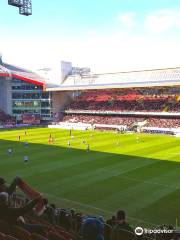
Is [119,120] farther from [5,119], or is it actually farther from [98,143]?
[5,119]

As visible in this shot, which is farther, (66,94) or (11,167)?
(66,94)

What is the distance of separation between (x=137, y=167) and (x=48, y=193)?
443 inches

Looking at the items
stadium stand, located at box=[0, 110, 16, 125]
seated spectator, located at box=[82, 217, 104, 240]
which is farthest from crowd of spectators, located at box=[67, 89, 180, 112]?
seated spectator, located at box=[82, 217, 104, 240]

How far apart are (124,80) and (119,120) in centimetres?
1083

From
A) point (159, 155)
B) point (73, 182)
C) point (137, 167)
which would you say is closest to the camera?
point (73, 182)

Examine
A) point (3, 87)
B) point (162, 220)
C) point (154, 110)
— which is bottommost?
point (162, 220)

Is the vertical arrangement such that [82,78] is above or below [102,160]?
above

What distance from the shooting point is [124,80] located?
82.9 metres

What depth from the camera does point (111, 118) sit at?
8125cm

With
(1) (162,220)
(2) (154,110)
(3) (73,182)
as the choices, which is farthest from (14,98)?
(1) (162,220)

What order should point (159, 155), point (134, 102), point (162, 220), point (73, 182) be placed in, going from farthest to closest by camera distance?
point (134, 102) < point (159, 155) < point (73, 182) < point (162, 220)

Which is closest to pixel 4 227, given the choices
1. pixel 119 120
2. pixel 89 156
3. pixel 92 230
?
pixel 92 230

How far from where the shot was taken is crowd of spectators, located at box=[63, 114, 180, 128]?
2778 inches

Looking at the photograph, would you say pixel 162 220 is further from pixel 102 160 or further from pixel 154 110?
pixel 154 110
